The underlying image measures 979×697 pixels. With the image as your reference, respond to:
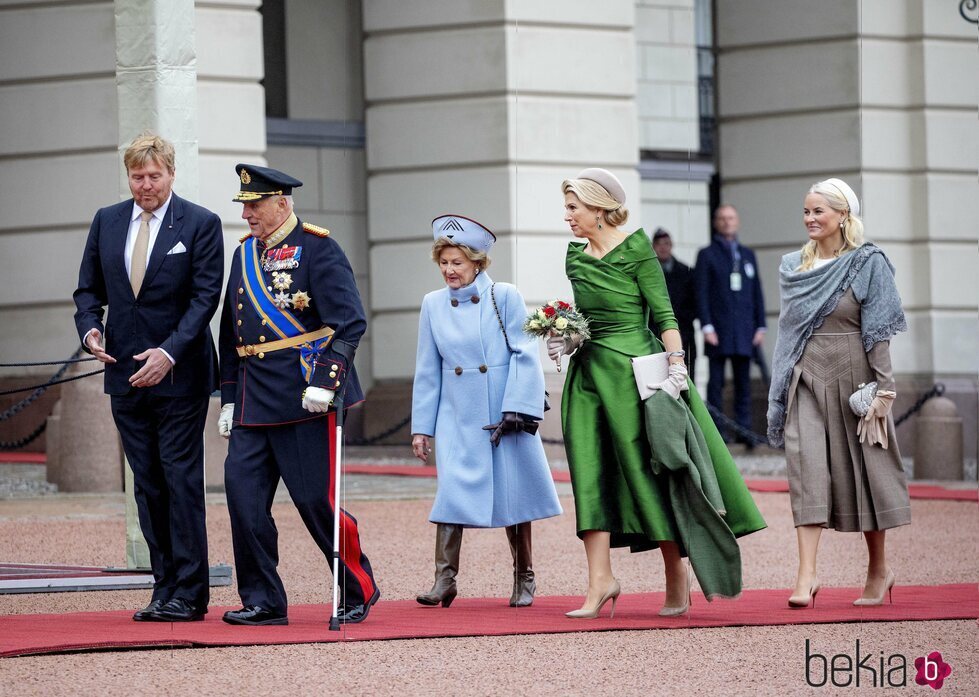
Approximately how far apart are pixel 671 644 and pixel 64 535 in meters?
4.58

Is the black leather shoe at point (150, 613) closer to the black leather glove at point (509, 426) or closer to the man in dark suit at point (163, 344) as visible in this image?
the man in dark suit at point (163, 344)

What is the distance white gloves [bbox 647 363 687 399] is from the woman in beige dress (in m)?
0.79

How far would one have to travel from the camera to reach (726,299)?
14.9 m

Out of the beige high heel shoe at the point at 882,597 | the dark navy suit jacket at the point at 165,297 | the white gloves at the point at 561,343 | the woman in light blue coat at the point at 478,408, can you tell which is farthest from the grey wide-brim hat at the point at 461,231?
the beige high heel shoe at the point at 882,597

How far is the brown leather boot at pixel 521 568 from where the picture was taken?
25.7ft

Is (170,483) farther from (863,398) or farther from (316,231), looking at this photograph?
(863,398)

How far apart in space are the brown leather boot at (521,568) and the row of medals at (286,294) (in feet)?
4.58

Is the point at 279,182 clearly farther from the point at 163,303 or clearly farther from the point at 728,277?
the point at 728,277

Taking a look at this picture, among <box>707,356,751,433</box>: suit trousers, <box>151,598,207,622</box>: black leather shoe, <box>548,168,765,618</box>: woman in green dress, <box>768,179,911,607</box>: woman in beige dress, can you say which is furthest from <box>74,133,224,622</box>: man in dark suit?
<box>707,356,751,433</box>: suit trousers

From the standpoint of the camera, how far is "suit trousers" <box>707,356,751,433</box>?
15.0 m

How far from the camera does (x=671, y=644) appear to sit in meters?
6.68

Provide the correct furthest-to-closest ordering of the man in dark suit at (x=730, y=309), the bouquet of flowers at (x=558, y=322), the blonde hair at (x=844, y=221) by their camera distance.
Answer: the man in dark suit at (x=730, y=309) → the blonde hair at (x=844, y=221) → the bouquet of flowers at (x=558, y=322)

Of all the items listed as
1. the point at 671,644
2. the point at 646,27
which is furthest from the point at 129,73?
the point at 646,27

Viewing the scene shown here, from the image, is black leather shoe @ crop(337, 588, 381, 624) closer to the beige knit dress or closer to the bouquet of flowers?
the bouquet of flowers
